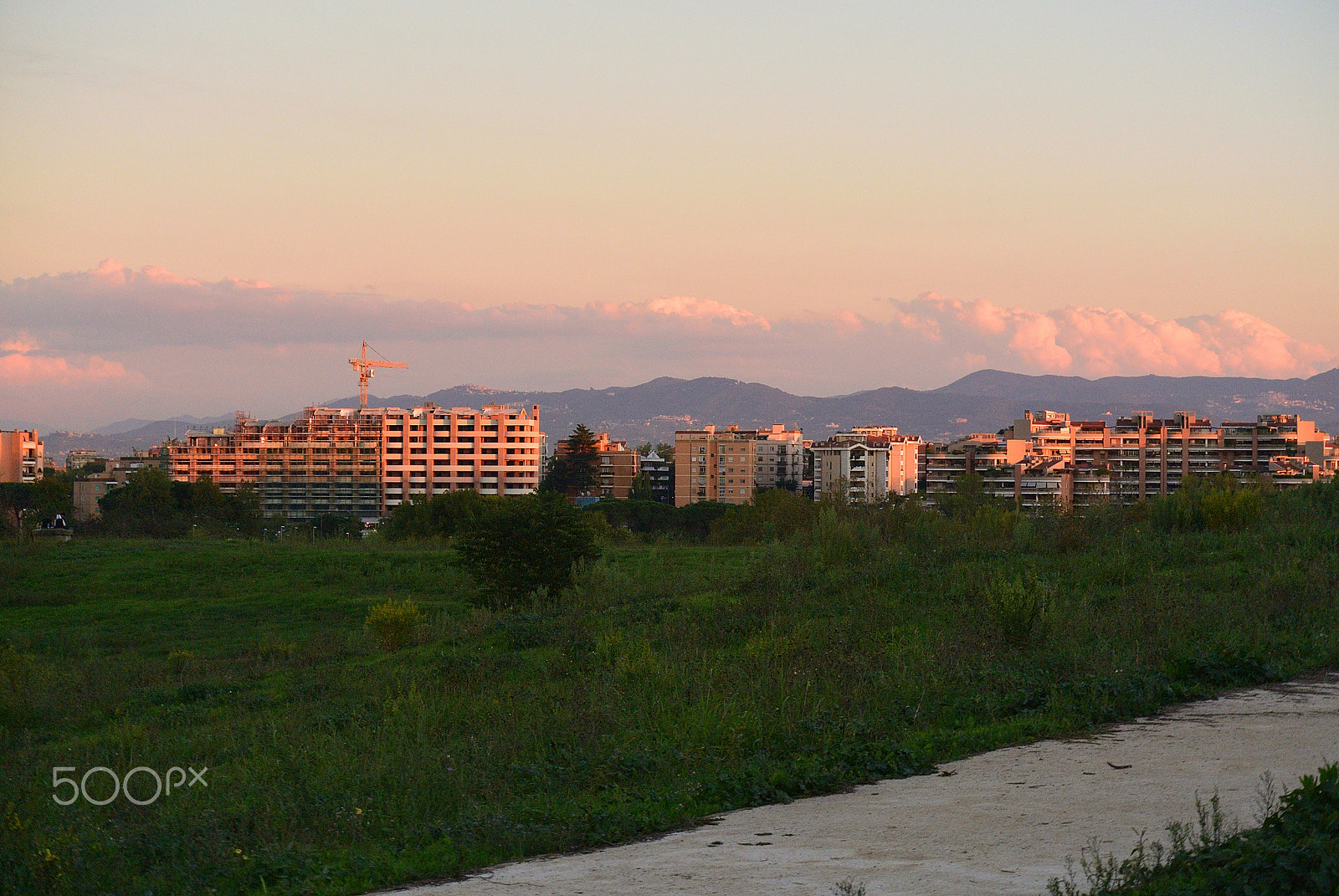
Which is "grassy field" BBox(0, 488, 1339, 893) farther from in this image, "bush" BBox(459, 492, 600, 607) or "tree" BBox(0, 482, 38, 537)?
"tree" BBox(0, 482, 38, 537)

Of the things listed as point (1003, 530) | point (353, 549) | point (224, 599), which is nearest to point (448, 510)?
point (353, 549)

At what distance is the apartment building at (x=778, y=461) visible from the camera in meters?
134

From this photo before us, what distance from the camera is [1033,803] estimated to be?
5.73 meters

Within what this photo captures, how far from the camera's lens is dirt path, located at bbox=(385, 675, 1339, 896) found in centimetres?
479

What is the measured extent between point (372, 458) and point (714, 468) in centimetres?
3900

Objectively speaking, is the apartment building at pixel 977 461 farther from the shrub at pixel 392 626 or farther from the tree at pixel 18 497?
the shrub at pixel 392 626

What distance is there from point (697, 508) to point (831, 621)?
60.3 meters

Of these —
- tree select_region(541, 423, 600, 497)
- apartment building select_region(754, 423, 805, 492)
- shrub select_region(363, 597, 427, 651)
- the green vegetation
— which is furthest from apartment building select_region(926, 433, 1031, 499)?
the green vegetation

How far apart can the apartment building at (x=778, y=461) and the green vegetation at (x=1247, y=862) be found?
12704 cm

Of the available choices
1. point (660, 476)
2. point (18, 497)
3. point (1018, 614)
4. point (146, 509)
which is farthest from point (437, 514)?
point (660, 476)

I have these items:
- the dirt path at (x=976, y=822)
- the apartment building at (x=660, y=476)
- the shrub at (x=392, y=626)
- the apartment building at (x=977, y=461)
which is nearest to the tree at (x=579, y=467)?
the apartment building at (x=660, y=476)

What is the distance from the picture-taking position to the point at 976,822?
215 inches

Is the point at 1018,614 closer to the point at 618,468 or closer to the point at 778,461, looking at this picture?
the point at 778,461

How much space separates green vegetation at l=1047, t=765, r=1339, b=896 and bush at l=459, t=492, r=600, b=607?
15022 mm
